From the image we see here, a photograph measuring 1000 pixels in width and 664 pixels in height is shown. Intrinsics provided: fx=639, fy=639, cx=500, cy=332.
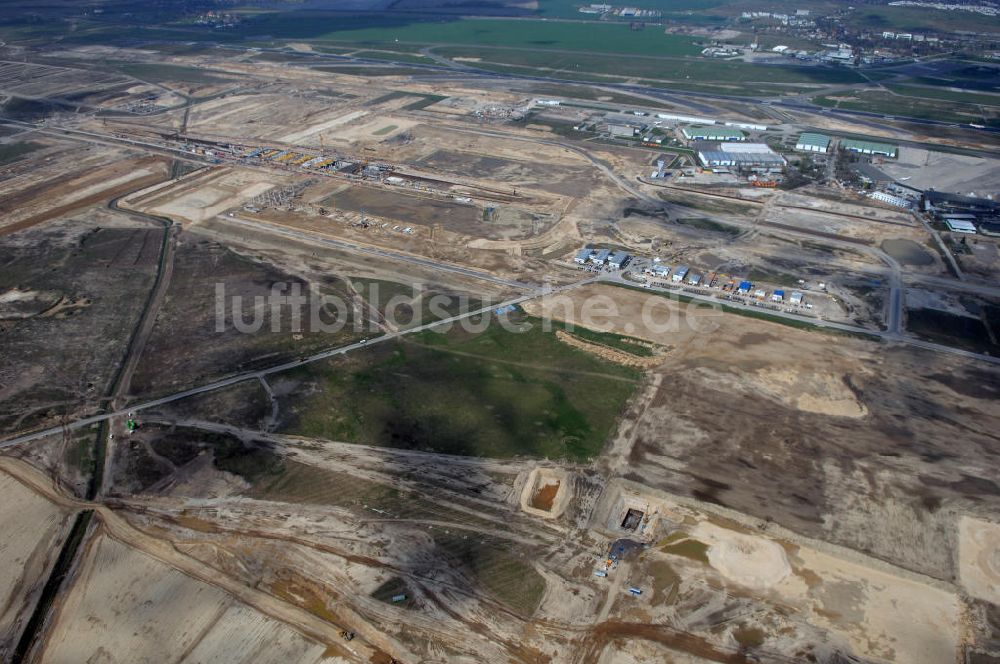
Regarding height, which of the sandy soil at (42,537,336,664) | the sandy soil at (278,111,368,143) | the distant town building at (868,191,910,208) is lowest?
the sandy soil at (42,537,336,664)

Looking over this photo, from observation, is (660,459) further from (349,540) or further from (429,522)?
(349,540)

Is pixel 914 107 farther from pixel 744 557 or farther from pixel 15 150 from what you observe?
pixel 15 150

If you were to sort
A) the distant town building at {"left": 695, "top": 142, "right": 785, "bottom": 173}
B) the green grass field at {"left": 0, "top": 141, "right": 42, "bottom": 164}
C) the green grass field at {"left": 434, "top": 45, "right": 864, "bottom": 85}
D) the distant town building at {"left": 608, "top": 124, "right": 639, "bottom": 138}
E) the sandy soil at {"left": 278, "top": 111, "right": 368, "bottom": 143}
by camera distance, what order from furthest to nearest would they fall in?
the green grass field at {"left": 434, "top": 45, "right": 864, "bottom": 85}
the distant town building at {"left": 608, "top": 124, "right": 639, "bottom": 138}
the sandy soil at {"left": 278, "top": 111, "right": 368, "bottom": 143}
the green grass field at {"left": 0, "top": 141, "right": 42, "bottom": 164}
the distant town building at {"left": 695, "top": 142, "right": 785, "bottom": 173}

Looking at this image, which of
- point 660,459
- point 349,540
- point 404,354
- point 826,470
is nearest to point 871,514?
point 826,470

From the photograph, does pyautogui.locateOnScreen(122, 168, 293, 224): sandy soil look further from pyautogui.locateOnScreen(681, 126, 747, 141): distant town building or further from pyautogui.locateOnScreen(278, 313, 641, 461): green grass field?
pyautogui.locateOnScreen(681, 126, 747, 141): distant town building

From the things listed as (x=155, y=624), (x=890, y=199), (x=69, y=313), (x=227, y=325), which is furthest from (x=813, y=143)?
(x=155, y=624)

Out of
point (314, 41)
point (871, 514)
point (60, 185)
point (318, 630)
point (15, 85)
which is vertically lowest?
point (318, 630)

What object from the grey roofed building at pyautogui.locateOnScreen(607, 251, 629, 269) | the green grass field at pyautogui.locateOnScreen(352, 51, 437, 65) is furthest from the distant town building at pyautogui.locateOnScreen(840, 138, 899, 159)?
the green grass field at pyautogui.locateOnScreen(352, 51, 437, 65)
